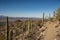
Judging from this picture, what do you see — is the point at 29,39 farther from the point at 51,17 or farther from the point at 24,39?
the point at 51,17

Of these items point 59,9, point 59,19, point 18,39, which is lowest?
point 18,39

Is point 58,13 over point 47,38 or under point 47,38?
over

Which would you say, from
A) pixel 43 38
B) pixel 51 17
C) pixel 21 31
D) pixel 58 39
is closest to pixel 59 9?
pixel 51 17

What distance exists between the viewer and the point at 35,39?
59.6 ft

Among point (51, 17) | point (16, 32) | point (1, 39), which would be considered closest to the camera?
point (1, 39)

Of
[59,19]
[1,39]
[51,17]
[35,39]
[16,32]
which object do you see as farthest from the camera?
[51,17]

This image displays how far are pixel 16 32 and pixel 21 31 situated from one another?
1.53 meters

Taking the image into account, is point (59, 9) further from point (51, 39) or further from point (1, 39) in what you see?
point (1, 39)

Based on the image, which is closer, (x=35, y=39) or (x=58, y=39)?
(x=58, y=39)

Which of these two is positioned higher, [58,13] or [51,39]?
[58,13]

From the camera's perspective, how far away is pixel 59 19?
26672 millimetres

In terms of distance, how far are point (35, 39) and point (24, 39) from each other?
4.82 feet

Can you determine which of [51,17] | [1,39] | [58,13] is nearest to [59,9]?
[58,13]

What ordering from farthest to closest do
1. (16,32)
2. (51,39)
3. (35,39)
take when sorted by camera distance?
1. (16,32)
2. (35,39)
3. (51,39)
